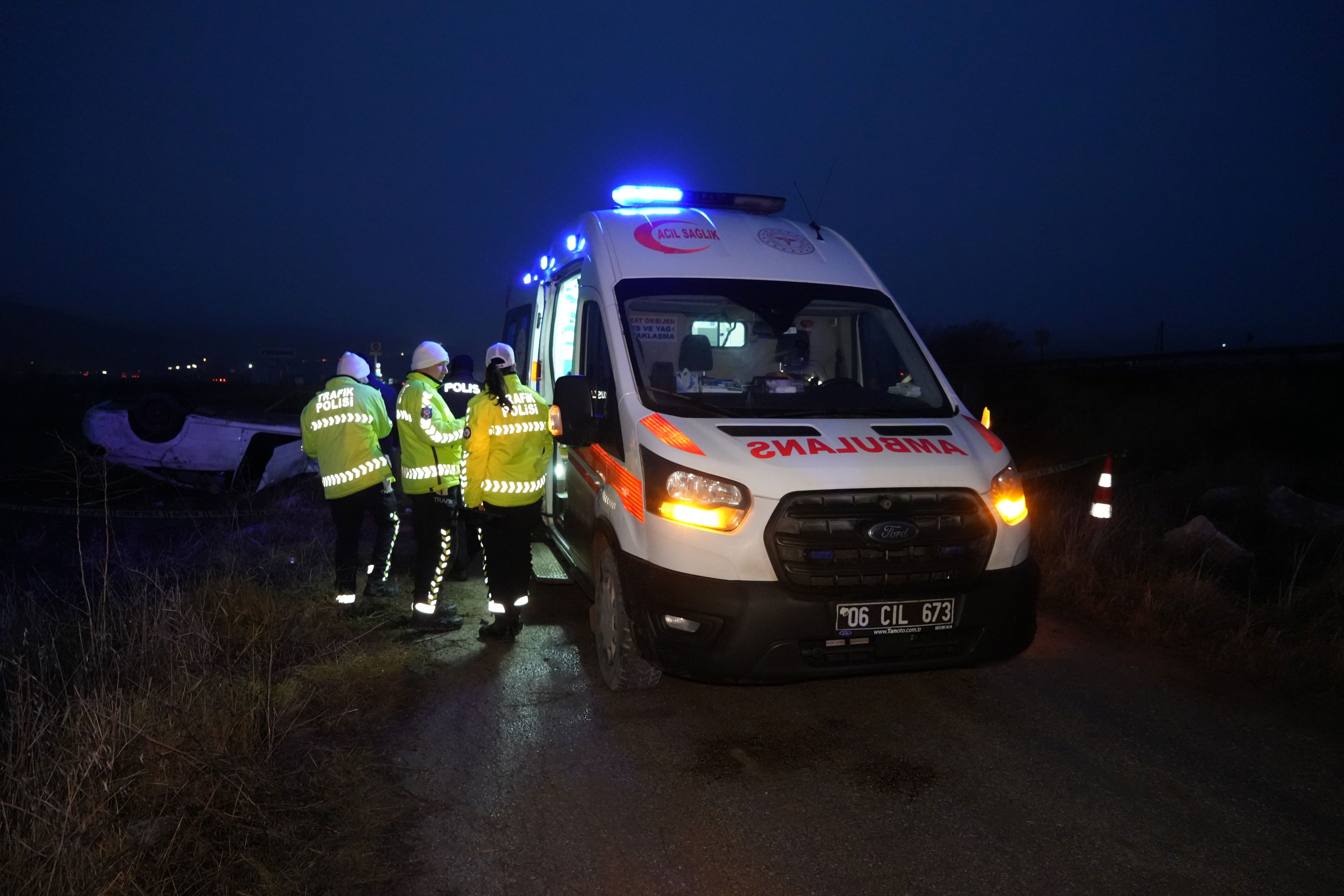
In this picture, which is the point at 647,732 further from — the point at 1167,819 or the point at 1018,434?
the point at 1018,434

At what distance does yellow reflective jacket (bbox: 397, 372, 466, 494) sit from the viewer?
5289 millimetres

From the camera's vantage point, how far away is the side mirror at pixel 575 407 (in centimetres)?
420

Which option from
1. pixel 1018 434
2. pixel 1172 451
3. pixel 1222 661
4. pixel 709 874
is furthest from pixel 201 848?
pixel 1018 434

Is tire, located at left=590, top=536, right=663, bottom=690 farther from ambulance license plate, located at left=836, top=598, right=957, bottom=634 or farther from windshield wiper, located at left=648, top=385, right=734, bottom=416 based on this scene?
ambulance license plate, located at left=836, top=598, right=957, bottom=634

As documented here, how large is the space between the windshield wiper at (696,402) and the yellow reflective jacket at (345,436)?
7.61ft

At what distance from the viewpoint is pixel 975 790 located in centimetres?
339

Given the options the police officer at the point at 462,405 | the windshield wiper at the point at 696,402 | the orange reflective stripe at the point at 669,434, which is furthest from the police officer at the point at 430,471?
the orange reflective stripe at the point at 669,434

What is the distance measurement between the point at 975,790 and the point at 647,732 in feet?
4.76

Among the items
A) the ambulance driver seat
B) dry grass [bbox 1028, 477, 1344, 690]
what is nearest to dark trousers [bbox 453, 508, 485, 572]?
the ambulance driver seat

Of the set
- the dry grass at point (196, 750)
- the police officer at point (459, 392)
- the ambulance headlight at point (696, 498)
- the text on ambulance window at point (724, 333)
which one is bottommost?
the dry grass at point (196, 750)

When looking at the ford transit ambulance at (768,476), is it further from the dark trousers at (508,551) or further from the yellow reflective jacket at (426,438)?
the yellow reflective jacket at (426,438)

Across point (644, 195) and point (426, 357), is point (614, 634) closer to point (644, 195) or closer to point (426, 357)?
point (426, 357)

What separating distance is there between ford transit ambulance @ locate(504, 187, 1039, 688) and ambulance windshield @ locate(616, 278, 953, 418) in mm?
13

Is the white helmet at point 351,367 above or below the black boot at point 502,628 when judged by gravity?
above
